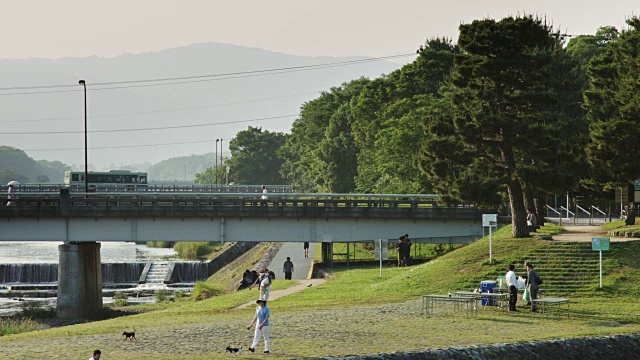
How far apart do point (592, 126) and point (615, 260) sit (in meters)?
14.9

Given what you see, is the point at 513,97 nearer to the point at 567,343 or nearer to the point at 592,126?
the point at 592,126

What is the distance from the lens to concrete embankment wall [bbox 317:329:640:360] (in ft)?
78.8

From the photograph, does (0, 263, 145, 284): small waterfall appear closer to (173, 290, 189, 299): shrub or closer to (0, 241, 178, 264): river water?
(173, 290, 189, 299): shrub

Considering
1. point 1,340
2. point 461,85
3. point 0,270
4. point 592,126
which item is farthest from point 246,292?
point 0,270

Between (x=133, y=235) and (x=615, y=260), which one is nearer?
(x=615, y=260)

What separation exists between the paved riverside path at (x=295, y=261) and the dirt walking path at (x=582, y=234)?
15.4 meters

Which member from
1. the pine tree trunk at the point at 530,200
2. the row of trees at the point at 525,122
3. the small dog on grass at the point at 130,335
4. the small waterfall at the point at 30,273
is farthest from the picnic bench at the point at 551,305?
the small waterfall at the point at 30,273

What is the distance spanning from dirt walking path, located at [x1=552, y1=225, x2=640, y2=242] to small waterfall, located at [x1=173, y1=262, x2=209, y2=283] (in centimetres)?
3366

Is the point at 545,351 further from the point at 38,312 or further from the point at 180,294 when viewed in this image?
the point at 180,294

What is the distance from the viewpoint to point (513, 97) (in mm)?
45531

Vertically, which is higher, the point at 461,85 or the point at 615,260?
the point at 461,85

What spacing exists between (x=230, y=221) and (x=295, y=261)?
7318mm

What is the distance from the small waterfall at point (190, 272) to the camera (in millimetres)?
78750

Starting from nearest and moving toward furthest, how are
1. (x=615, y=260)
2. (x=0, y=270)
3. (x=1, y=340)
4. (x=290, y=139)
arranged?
(x=1, y=340) → (x=615, y=260) → (x=0, y=270) → (x=290, y=139)
